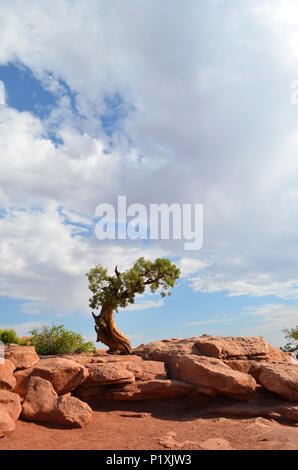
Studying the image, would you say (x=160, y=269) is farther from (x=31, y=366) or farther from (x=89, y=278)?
(x=31, y=366)

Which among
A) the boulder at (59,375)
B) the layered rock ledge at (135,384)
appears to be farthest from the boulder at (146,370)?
the boulder at (59,375)

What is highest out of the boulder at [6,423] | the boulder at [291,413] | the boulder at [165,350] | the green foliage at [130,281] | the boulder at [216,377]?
the green foliage at [130,281]

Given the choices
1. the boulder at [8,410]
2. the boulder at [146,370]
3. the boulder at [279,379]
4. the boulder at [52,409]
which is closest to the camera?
the boulder at [8,410]

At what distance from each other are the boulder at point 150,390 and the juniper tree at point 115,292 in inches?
303

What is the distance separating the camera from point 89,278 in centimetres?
2403

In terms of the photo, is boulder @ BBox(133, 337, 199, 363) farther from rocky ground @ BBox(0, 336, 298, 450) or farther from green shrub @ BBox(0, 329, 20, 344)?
green shrub @ BBox(0, 329, 20, 344)

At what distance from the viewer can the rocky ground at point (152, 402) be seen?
1154cm

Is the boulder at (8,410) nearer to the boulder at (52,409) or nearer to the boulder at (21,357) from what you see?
the boulder at (52,409)

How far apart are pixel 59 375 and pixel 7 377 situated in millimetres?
1846

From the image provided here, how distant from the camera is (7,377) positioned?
45.5 feet

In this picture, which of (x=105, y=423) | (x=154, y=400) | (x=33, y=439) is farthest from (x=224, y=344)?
(x=33, y=439)

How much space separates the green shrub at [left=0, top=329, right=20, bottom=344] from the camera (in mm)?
25766

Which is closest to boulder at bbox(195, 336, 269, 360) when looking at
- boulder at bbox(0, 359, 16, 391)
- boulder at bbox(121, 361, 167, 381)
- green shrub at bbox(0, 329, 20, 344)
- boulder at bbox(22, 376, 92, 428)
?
boulder at bbox(121, 361, 167, 381)
